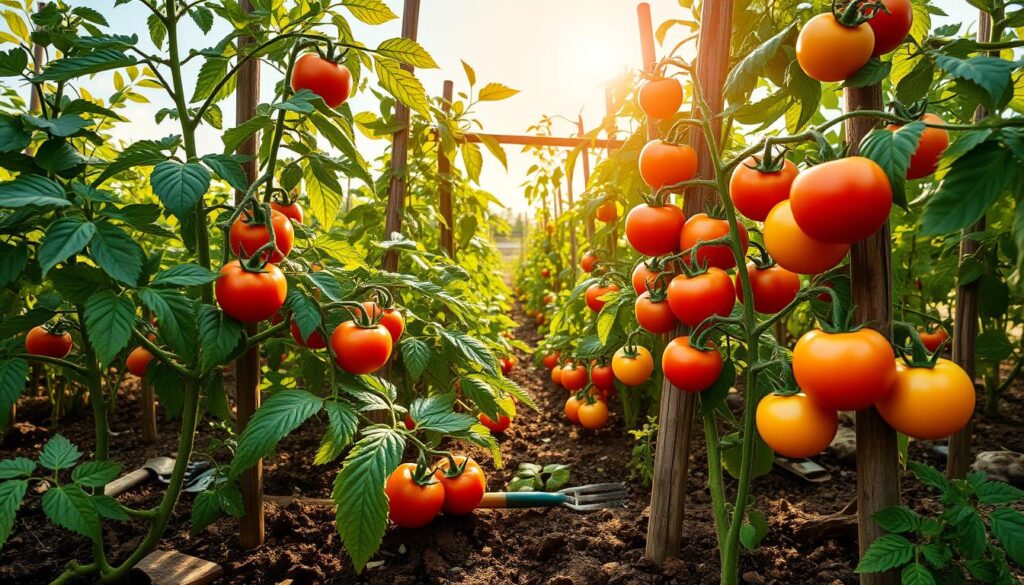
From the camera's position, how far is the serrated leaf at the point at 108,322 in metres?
0.92

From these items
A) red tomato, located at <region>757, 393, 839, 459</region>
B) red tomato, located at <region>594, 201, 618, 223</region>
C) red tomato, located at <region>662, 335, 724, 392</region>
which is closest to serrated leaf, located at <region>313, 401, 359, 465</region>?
red tomato, located at <region>662, 335, 724, 392</region>

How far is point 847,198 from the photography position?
751 millimetres

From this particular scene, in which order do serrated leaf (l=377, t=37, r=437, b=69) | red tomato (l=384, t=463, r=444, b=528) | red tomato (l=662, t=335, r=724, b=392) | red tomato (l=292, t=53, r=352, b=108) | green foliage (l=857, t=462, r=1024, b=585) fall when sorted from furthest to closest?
red tomato (l=384, t=463, r=444, b=528) < serrated leaf (l=377, t=37, r=437, b=69) < red tomato (l=292, t=53, r=352, b=108) < red tomato (l=662, t=335, r=724, b=392) < green foliage (l=857, t=462, r=1024, b=585)

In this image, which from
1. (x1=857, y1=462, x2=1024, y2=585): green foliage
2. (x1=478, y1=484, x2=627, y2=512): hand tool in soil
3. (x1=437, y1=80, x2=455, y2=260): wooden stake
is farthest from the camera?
(x1=437, y1=80, x2=455, y2=260): wooden stake

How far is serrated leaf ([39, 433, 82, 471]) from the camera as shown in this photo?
1103 mm

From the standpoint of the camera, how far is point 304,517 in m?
1.79

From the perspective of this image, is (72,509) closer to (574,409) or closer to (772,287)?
(772,287)

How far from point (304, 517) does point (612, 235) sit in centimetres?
202

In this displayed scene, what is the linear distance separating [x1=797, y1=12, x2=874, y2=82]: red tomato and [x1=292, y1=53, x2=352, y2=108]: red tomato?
1.00 m

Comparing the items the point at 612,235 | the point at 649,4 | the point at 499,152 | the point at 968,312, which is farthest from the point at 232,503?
the point at 649,4

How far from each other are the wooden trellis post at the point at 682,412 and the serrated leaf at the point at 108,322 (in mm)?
1226

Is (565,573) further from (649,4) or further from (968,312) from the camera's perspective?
(649,4)

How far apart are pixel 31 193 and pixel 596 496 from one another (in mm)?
1958

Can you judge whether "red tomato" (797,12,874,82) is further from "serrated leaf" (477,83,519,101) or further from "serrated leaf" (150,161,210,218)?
"serrated leaf" (477,83,519,101)
